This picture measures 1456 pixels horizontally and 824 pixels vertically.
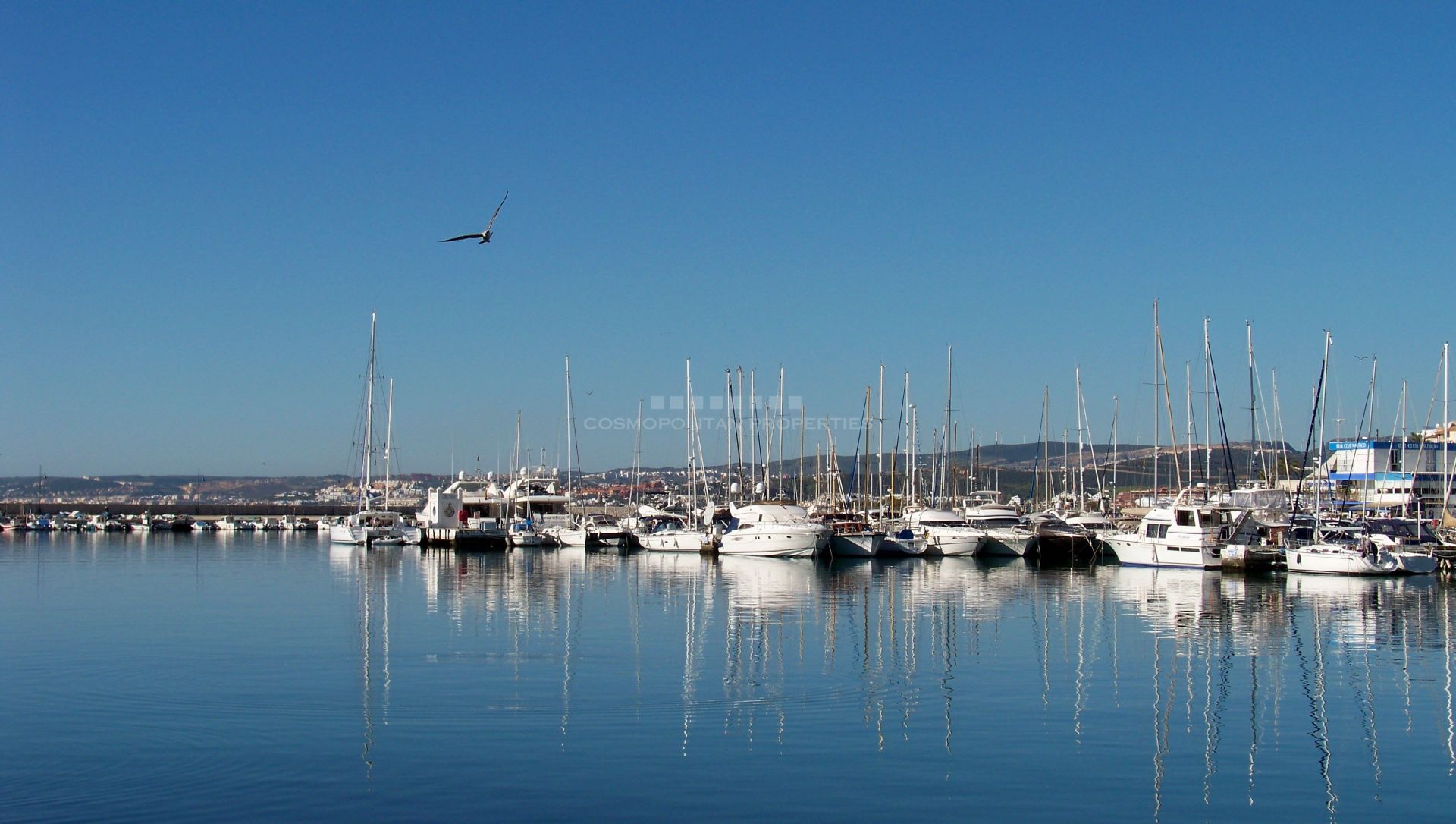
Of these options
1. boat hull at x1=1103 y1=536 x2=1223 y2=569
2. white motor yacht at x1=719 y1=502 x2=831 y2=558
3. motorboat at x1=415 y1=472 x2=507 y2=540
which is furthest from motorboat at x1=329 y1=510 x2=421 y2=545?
boat hull at x1=1103 y1=536 x2=1223 y2=569

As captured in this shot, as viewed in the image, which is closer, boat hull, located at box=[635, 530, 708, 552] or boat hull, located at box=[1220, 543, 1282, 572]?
boat hull, located at box=[1220, 543, 1282, 572]

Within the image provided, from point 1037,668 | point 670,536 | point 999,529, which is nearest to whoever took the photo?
point 1037,668

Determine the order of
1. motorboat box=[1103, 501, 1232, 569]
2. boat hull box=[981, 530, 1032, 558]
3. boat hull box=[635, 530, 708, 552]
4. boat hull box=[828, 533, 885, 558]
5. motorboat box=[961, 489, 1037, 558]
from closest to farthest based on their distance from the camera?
motorboat box=[1103, 501, 1232, 569] < boat hull box=[981, 530, 1032, 558] < motorboat box=[961, 489, 1037, 558] < boat hull box=[828, 533, 885, 558] < boat hull box=[635, 530, 708, 552]

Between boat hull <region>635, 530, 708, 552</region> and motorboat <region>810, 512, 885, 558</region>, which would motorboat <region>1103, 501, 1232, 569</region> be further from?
boat hull <region>635, 530, 708, 552</region>

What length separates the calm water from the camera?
1430 centimetres

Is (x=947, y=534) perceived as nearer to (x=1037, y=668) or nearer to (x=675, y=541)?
(x=675, y=541)

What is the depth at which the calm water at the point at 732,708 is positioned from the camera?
46.9ft

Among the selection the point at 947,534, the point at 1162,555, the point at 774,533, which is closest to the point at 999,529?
the point at 947,534

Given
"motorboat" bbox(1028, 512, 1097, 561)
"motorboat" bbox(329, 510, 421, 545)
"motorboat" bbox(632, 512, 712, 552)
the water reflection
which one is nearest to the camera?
the water reflection

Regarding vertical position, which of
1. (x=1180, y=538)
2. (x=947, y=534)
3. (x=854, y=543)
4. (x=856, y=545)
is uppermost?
(x=1180, y=538)

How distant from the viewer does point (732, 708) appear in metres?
19.5

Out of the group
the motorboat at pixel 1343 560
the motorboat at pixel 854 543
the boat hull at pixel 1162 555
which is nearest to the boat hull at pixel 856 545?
the motorboat at pixel 854 543

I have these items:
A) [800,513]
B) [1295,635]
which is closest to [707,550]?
[800,513]

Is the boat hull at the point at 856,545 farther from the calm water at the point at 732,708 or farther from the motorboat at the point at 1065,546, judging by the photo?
the calm water at the point at 732,708
